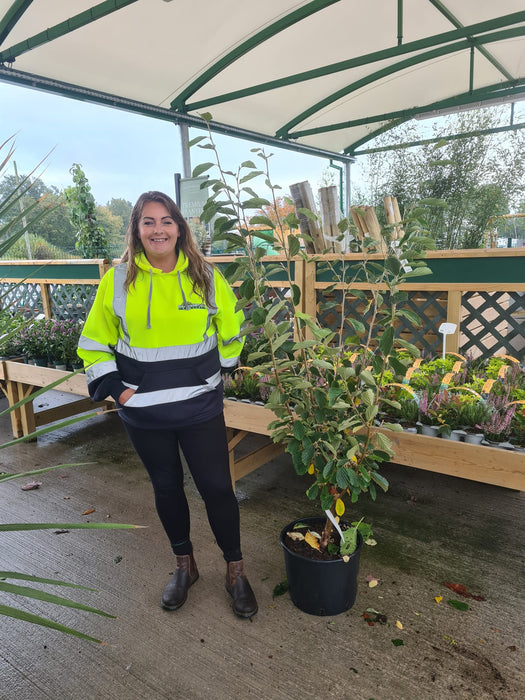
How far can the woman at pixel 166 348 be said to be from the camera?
5.61ft

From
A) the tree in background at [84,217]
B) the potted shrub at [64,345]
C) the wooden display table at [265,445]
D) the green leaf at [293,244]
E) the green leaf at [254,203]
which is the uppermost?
the tree in background at [84,217]

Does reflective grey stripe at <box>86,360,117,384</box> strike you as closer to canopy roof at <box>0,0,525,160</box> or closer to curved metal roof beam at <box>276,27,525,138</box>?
canopy roof at <box>0,0,525,160</box>

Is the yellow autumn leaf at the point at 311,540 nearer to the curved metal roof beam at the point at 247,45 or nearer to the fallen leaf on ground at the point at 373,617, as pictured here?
the fallen leaf on ground at the point at 373,617

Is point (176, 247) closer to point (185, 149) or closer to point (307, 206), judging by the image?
point (307, 206)

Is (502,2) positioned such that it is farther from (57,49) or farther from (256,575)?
(256,575)

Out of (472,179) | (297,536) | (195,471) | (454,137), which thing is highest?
(454,137)

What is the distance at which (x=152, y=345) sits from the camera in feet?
5.60

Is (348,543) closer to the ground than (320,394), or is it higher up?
closer to the ground

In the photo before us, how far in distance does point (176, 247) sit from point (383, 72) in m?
6.68

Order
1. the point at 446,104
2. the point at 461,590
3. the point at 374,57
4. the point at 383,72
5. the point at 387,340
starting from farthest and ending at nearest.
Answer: the point at 383,72, the point at 446,104, the point at 374,57, the point at 461,590, the point at 387,340

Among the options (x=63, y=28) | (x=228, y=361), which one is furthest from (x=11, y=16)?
(x=228, y=361)

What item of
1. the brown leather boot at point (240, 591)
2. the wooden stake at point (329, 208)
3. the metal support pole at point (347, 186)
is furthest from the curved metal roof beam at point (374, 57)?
the brown leather boot at point (240, 591)

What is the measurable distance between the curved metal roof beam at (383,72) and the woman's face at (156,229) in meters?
5.43

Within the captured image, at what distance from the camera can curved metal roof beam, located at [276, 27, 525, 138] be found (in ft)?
18.2
